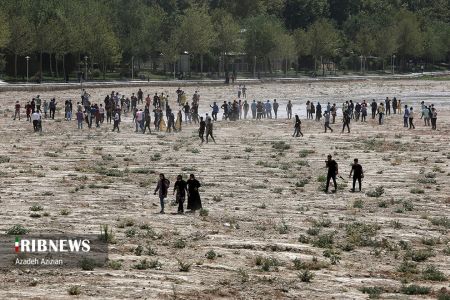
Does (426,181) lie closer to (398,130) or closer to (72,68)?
(398,130)

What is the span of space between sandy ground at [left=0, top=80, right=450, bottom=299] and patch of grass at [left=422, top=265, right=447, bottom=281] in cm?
11

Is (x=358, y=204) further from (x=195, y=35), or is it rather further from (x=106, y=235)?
(x=195, y=35)

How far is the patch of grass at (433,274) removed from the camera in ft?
65.2

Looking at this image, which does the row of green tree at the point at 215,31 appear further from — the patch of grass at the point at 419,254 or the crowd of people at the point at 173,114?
the patch of grass at the point at 419,254

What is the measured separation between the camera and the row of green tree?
→ 3848 inches

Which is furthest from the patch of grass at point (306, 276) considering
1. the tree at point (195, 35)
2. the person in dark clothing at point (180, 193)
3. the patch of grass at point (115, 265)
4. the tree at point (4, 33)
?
the tree at point (195, 35)

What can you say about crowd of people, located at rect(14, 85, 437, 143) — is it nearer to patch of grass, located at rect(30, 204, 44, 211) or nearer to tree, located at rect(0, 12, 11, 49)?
tree, located at rect(0, 12, 11, 49)

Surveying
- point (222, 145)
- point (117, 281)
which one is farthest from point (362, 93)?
point (117, 281)

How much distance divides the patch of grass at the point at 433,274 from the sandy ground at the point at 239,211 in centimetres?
11

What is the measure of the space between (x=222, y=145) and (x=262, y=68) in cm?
8638

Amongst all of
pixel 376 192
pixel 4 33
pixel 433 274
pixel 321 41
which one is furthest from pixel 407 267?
pixel 321 41

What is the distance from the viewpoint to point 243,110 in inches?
2709

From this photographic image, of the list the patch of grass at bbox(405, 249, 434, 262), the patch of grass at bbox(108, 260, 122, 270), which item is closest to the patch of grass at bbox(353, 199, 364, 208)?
the patch of grass at bbox(405, 249, 434, 262)

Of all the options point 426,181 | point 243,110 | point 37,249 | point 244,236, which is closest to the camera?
point 37,249
